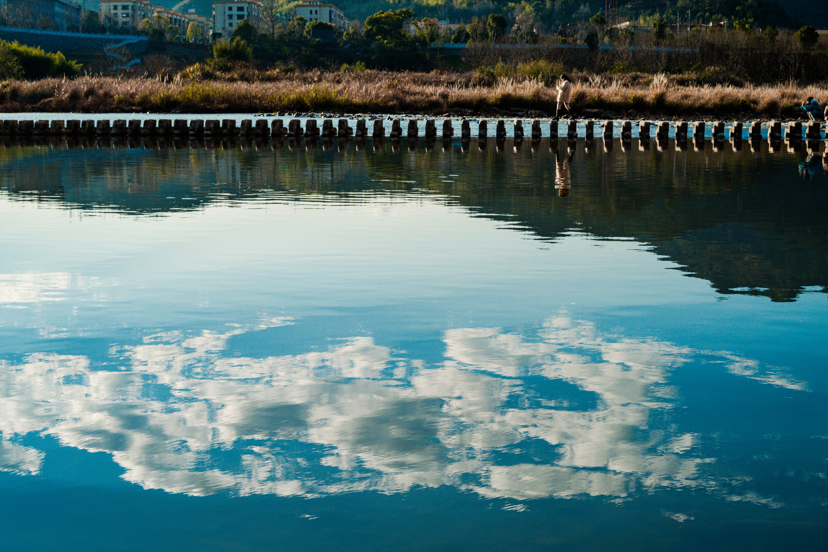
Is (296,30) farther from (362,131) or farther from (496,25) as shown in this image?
(362,131)

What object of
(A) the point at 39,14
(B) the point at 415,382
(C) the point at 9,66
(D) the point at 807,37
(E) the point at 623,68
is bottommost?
(B) the point at 415,382

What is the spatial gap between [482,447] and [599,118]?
102ft

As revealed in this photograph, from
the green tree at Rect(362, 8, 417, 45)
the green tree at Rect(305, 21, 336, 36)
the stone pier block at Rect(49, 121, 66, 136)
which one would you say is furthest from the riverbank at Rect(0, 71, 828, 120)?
the green tree at Rect(305, 21, 336, 36)

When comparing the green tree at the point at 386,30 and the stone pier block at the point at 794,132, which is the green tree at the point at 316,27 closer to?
the green tree at the point at 386,30

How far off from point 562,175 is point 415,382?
35.6ft

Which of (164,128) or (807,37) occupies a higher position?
(807,37)

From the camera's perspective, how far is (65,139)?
25000 millimetres

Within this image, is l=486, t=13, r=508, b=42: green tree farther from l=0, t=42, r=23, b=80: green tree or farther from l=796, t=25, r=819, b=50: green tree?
l=0, t=42, r=23, b=80: green tree

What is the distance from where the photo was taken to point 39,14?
17712 cm

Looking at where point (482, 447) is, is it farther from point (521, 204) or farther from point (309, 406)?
point (521, 204)

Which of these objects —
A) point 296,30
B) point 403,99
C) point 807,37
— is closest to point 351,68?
point 807,37

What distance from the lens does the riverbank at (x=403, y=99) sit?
34406 millimetres

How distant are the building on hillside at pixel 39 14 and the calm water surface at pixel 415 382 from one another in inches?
5904

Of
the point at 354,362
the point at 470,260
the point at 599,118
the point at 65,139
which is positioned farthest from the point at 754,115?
the point at 354,362
